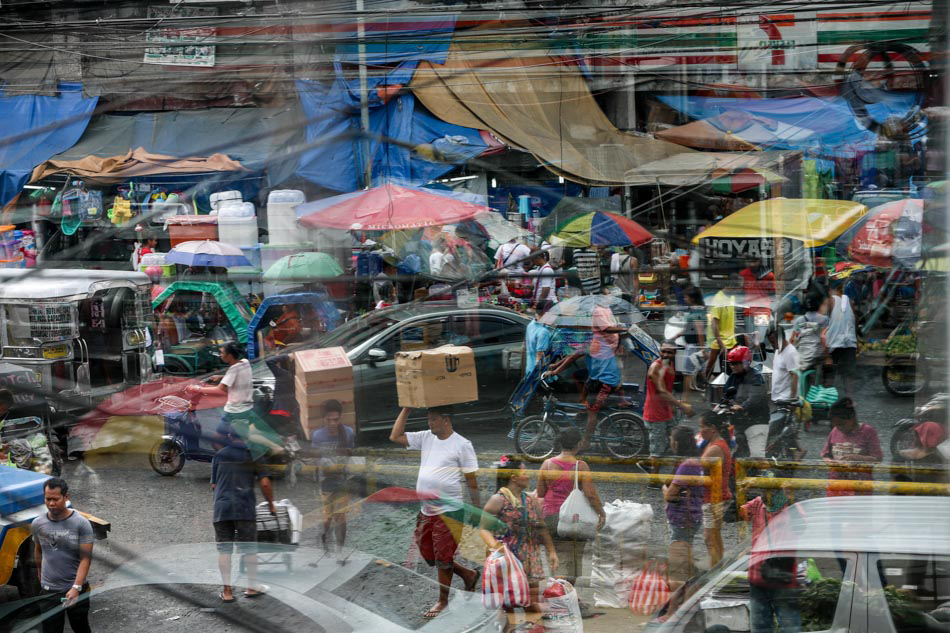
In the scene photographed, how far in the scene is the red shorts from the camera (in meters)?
5.43

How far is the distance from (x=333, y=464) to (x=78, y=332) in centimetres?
346

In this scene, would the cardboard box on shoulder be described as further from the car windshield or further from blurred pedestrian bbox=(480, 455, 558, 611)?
the car windshield

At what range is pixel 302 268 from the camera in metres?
9.28

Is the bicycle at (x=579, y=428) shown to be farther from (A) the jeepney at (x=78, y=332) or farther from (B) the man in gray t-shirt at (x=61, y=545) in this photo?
(A) the jeepney at (x=78, y=332)

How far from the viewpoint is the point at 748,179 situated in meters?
9.46

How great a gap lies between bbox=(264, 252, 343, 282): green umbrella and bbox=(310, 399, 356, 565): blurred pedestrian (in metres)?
2.65

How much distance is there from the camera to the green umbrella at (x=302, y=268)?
9102mm

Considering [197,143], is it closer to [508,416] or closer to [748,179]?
[508,416]

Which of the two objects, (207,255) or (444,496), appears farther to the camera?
(207,255)

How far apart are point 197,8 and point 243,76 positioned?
125 cm

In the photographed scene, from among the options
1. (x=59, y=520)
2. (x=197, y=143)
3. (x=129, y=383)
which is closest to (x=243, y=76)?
(x=197, y=143)

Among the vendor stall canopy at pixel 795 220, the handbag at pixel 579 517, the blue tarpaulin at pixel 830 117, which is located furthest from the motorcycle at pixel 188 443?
the blue tarpaulin at pixel 830 117

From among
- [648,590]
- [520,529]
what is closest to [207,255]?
[520,529]

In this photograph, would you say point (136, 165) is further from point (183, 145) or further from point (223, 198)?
point (223, 198)
